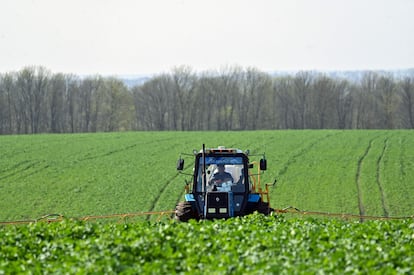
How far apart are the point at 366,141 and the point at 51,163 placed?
Result: 72.8ft

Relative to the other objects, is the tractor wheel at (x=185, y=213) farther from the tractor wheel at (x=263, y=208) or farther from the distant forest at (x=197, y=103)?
the distant forest at (x=197, y=103)

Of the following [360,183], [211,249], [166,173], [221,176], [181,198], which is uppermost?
[221,176]

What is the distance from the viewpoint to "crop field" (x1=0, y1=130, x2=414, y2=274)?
1091cm

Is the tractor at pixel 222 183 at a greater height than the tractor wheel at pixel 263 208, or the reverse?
the tractor at pixel 222 183

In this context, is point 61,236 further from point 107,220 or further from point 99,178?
point 99,178

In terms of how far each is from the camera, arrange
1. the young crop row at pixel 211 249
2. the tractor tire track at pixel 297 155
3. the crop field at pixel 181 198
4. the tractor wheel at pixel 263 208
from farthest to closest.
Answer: the tractor tire track at pixel 297 155 < the tractor wheel at pixel 263 208 < the crop field at pixel 181 198 < the young crop row at pixel 211 249

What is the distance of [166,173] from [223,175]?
719 inches

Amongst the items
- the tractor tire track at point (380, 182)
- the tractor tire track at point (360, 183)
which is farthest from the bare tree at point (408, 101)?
the tractor tire track at point (360, 183)

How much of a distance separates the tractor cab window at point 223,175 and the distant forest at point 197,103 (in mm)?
77117

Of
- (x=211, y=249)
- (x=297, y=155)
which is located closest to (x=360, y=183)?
(x=297, y=155)

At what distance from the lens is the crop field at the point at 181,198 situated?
10914 millimetres

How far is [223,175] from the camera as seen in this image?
19.0 m

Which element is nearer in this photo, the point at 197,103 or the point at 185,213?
the point at 185,213

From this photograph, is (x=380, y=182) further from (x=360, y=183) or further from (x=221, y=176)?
(x=221, y=176)
